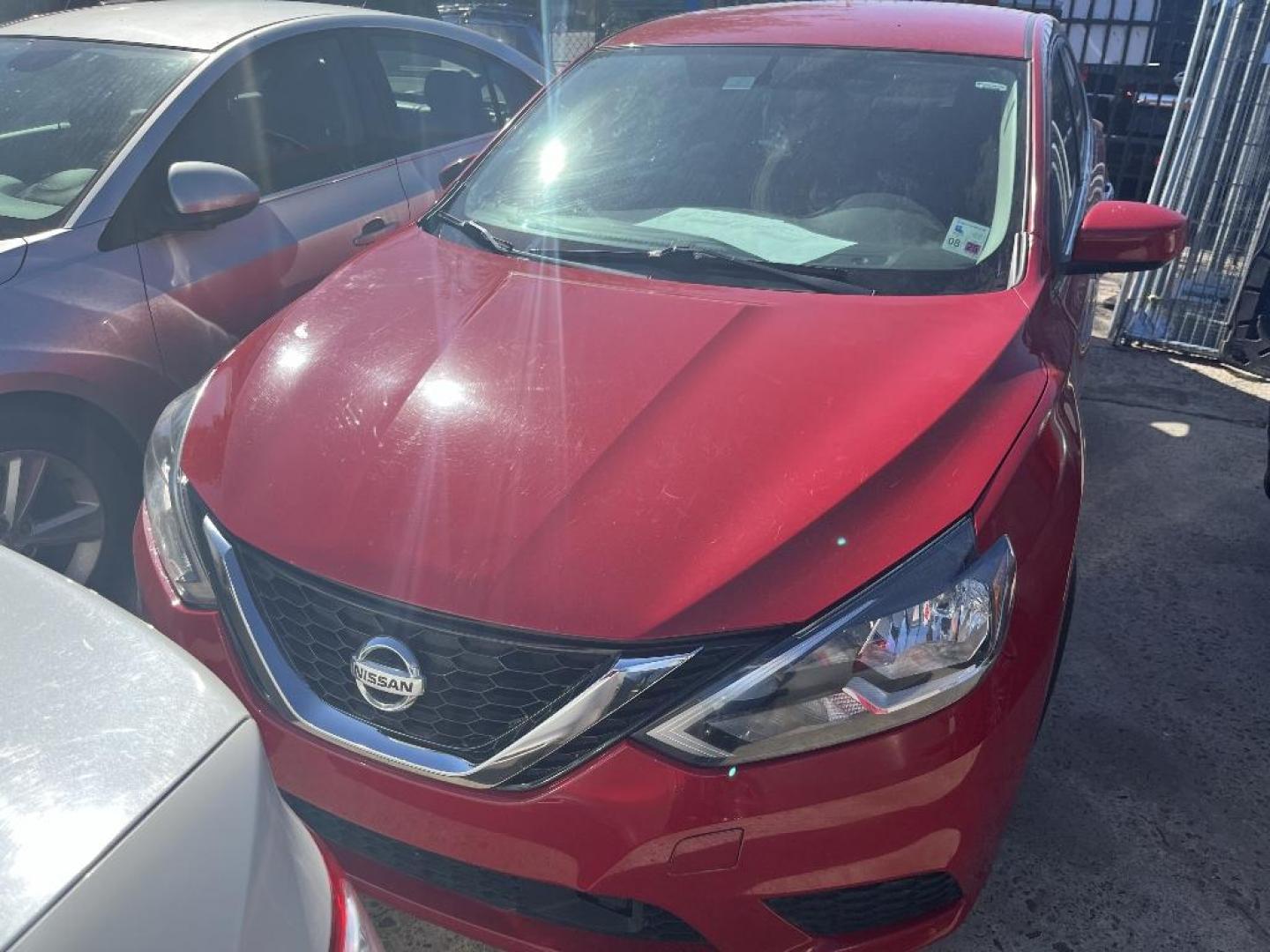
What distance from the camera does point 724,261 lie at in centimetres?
246

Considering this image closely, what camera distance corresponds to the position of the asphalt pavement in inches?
85.2

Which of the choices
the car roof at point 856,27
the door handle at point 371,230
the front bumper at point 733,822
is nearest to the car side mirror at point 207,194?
the door handle at point 371,230

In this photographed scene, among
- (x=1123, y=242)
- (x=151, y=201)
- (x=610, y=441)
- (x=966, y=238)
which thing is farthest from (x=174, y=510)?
(x=1123, y=242)

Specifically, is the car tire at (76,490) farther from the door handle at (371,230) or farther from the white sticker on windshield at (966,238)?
the white sticker on windshield at (966,238)

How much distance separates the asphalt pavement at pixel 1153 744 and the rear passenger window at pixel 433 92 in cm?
290

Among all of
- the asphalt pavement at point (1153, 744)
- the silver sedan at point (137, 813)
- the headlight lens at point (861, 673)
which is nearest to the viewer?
the silver sedan at point (137, 813)

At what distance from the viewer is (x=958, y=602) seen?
63.8 inches

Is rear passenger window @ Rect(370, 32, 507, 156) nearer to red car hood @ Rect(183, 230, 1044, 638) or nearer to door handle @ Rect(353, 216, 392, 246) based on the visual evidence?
door handle @ Rect(353, 216, 392, 246)

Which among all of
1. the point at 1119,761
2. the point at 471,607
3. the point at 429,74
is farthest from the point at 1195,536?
the point at 429,74

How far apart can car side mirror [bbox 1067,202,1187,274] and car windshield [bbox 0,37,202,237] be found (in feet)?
8.82

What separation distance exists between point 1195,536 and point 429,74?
342 centimetres

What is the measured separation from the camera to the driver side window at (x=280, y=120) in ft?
10.8

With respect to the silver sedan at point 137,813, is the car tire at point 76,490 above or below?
below

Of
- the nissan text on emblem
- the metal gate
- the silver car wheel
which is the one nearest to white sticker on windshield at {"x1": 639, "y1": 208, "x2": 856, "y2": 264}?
the nissan text on emblem
